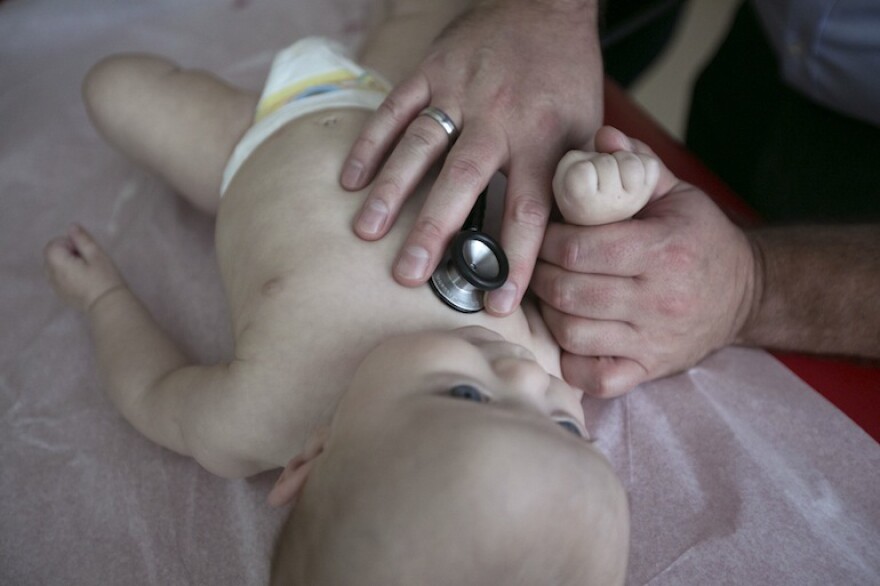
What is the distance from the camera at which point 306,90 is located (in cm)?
115

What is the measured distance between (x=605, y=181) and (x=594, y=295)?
15cm

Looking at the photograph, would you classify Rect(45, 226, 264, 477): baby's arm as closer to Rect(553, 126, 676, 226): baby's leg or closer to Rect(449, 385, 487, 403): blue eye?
Rect(449, 385, 487, 403): blue eye

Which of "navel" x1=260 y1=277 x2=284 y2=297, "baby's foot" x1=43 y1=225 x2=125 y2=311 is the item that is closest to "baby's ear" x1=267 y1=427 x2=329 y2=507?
"navel" x1=260 y1=277 x2=284 y2=297

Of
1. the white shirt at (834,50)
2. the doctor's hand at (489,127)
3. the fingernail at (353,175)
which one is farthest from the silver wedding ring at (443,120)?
the white shirt at (834,50)

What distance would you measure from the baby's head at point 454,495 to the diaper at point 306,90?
568mm

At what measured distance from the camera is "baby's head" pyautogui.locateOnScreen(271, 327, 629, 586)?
569mm

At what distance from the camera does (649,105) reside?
290 centimetres

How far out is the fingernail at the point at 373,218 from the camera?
88 centimetres

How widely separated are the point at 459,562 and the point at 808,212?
3.82 ft

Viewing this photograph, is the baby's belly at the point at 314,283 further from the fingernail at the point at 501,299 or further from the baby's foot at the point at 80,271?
the baby's foot at the point at 80,271

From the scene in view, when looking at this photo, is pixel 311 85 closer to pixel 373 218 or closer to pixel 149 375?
pixel 373 218

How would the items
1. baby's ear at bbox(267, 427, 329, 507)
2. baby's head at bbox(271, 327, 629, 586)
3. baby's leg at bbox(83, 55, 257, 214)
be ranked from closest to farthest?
1. baby's head at bbox(271, 327, 629, 586)
2. baby's ear at bbox(267, 427, 329, 507)
3. baby's leg at bbox(83, 55, 257, 214)

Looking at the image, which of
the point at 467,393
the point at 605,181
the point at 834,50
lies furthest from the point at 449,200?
the point at 834,50

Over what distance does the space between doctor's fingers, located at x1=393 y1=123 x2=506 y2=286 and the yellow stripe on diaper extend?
29 cm
